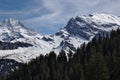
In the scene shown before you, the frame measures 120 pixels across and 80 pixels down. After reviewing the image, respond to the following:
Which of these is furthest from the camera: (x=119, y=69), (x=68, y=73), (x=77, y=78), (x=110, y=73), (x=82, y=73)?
(x=68, y=73)

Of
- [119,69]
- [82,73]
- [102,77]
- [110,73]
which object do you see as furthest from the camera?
[82,73]

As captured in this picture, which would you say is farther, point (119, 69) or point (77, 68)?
point (77, 68)

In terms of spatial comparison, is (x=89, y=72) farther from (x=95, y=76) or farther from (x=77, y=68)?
(x=77, y=68)

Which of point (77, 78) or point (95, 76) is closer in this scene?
point (95, 76)

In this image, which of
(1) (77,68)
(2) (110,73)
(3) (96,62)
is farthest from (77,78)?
(3) (96,62)

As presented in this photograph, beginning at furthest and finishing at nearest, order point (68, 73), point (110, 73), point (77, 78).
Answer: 1. point (68, 73)
2. point (77, 78)
3. point (110, 73)

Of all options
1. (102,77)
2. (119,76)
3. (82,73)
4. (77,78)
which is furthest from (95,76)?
(77,78)

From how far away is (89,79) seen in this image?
78.1m

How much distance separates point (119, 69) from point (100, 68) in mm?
6474

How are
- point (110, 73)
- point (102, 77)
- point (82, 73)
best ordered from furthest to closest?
1. point (82, 73)
2. point (110, 73)
3. point (102, 77)

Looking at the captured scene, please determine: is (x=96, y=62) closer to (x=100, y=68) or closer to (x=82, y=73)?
(x=100, y=68)

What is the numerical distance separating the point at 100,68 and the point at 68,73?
121m

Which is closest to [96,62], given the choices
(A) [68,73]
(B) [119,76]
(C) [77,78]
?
(B) [119,76]

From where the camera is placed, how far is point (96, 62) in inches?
3041
